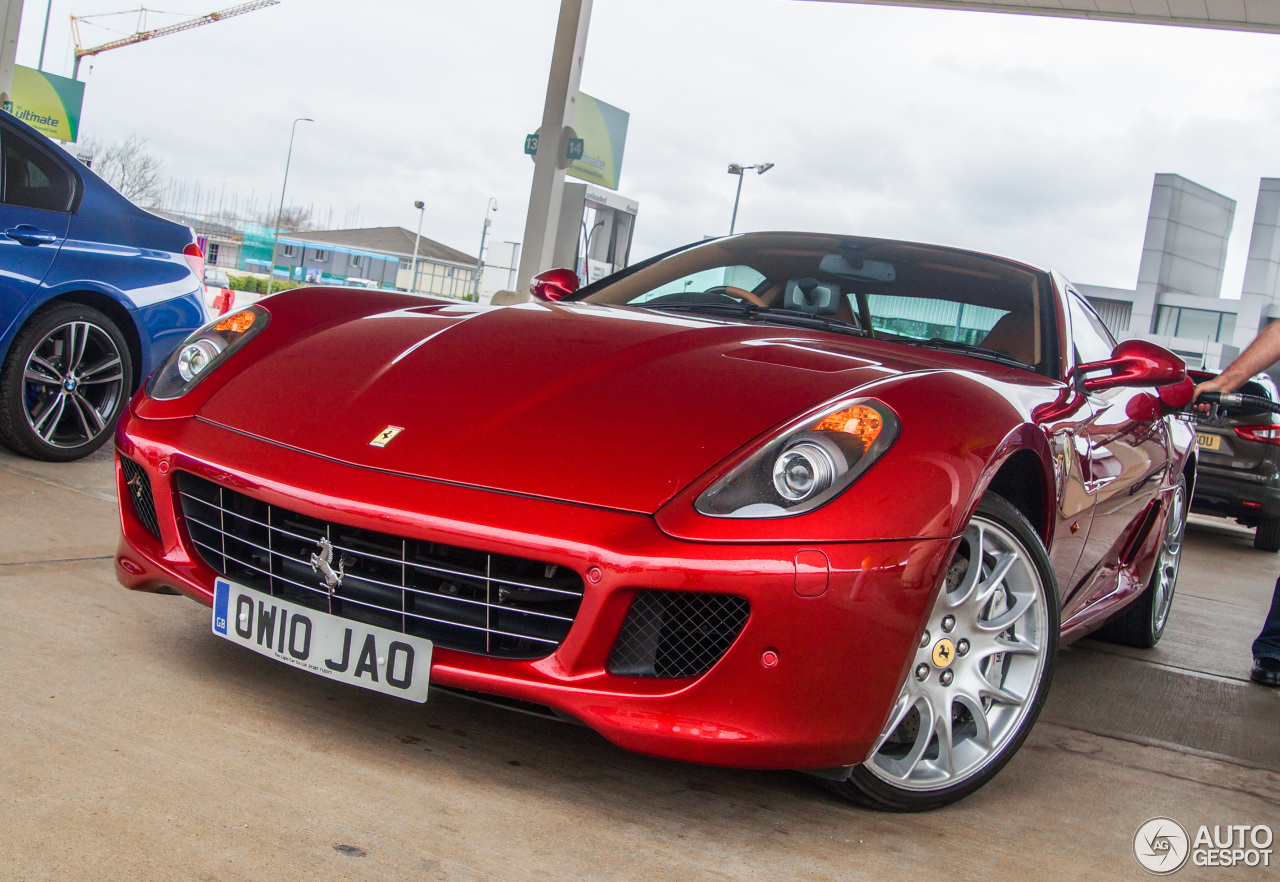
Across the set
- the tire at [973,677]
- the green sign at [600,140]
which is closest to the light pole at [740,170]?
the green sign at [600,140]

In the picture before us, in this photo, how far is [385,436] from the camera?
2.08m

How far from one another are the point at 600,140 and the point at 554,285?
10.1 meters

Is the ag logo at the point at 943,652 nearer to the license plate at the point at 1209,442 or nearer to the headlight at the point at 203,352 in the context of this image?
the headlight at the point at 203,352

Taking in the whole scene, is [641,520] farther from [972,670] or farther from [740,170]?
[740,170]

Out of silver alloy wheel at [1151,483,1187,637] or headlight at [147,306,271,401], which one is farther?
silver alloy wheel at [1151,483,1187,637]

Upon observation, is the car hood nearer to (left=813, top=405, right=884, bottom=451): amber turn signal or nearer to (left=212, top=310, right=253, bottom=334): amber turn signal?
(left=813, top=405, right=884, bottom=451): amber turn signal

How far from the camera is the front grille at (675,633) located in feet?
6.03

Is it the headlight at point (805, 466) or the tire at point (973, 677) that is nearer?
the headlight at point (805, 466)

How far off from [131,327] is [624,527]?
3.55 metres

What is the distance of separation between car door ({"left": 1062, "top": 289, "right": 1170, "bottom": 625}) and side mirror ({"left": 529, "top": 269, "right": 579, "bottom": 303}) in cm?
145

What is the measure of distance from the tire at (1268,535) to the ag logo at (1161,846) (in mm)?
7016

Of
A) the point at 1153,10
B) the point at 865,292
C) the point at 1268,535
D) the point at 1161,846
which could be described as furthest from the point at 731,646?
the point at 1153,10

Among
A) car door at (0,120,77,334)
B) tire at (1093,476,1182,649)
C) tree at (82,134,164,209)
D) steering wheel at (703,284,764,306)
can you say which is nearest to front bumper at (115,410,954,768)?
steering wheel at (703,284,764,306)

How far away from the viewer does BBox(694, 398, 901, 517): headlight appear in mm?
1887
